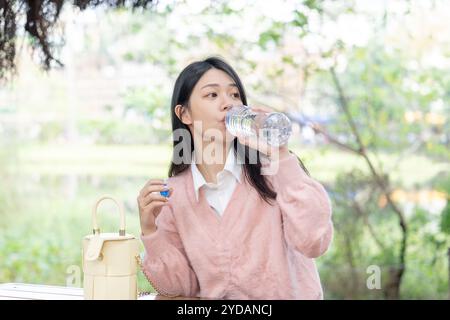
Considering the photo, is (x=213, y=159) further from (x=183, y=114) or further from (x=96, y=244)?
(x=96, y=244)

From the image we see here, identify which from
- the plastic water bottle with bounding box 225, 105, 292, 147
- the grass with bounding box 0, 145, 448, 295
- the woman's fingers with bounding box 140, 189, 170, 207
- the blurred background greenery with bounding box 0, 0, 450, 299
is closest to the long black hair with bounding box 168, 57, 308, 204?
the plastic water bottle with bounding box 225, 105, 292, 147

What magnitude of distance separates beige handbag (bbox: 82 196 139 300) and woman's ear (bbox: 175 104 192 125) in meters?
0.33

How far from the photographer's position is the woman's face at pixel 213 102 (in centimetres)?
153

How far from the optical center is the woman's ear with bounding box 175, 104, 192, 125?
5.29ft

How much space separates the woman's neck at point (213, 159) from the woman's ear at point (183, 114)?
7cm

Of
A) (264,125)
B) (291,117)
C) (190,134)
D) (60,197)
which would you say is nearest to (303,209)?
(264,125)

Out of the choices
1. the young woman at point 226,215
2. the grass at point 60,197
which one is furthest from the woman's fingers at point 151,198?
the grass at point 60,197

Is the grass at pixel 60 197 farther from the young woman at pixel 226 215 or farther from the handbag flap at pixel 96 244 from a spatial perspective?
the handbag flap at pixel 96 244

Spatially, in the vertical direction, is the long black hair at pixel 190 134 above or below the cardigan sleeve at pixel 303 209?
above

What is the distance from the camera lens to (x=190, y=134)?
165 cm

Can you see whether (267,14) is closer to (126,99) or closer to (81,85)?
(126,99)

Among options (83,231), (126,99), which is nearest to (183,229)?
(126,99)

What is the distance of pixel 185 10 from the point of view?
11.7 feet
